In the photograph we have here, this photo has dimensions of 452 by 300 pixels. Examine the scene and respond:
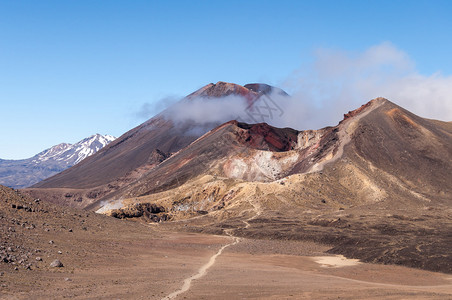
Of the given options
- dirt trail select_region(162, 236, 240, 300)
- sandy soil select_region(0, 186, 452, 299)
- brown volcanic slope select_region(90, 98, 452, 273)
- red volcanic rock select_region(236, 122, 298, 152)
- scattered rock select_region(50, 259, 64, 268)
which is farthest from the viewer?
red volcanic rock select_region(236, 122, 298, 152)

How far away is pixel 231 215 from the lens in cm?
10219

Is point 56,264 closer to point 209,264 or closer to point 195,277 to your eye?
point 195,277

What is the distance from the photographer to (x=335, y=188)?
113m

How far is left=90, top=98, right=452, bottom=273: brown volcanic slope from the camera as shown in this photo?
243ft

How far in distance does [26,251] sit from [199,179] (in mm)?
94570

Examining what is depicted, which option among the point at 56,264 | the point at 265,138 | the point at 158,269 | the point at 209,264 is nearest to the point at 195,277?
the point at 158,269

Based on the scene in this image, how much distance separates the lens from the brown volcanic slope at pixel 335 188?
7394 cm

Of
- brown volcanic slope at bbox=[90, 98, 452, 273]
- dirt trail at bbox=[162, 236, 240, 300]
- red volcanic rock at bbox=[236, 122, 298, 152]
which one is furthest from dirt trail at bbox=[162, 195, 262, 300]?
red volcanic rock at bbox=[236, 122, 298, 152]

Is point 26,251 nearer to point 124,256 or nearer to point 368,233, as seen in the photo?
point 124,256

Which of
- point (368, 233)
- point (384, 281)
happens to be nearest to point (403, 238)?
point (368, 233)

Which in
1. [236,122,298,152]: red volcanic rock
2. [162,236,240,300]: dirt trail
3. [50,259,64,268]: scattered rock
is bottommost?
[162,236,240,300]: dirt trail

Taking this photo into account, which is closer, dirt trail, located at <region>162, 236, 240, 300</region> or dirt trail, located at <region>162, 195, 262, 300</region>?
dirt trail, located at <region>162, 236, 240, 300</region>

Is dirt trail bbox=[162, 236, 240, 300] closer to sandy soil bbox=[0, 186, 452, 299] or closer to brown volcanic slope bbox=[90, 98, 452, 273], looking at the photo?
sandy soil bbox=[0, 186, 452, 299]

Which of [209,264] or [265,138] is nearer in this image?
[209,264]
